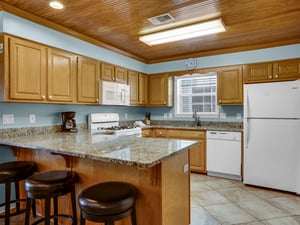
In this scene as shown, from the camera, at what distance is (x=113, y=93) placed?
12.2 feet

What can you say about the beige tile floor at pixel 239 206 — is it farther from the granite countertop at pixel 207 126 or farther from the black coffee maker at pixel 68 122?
the black coffee maker at pixel 68 122

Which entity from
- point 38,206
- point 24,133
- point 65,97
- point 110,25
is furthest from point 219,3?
point 38,206

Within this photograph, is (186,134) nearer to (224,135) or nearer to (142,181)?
(224,135)

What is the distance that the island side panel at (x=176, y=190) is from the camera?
158 centimetres

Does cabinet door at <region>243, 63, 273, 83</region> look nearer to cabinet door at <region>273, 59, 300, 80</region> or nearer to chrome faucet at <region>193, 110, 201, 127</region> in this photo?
cabinet door at <region>273, 59, 300, 80</region>

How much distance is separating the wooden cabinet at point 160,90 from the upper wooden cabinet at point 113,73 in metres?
0.91

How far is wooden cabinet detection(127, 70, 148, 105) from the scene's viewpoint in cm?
431

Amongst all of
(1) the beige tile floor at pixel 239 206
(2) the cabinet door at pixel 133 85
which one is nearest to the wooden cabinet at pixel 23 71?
(1) the beige tile floor at pixel 239 206

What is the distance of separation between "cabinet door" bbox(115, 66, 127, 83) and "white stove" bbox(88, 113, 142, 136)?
0.72 m

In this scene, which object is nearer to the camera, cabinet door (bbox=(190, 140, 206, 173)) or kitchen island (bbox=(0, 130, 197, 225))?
kitchen island (bbox=(0, 130, 197, 225))

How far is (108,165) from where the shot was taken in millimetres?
1769

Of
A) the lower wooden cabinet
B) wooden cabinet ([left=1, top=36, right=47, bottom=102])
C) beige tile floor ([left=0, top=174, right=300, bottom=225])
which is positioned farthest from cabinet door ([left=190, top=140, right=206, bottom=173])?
wooden cabinet ([left=1, top=36, right=47, bottom=102])

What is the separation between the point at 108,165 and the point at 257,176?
2562mm

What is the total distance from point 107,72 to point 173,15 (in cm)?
162
